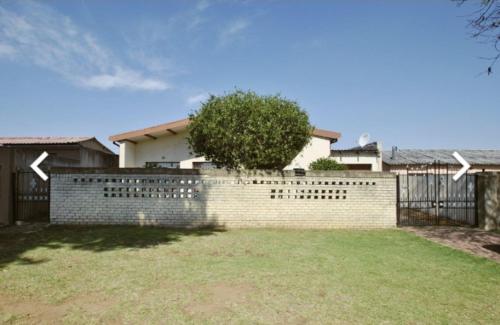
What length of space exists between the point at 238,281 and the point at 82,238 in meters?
5.10

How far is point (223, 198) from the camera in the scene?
10094 millimetres

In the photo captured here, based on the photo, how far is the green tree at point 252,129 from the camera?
1001 cm

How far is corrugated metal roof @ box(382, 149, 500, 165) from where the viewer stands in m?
21.9

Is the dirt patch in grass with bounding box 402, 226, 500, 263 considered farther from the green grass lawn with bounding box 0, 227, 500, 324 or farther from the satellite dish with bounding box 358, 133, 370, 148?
the satellite dish with bounding box 358, 133, 370, 148

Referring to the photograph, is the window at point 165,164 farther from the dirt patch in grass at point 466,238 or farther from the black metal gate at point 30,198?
the dirt patch in grass at point 466,238

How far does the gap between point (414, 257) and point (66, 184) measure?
9.60 meters

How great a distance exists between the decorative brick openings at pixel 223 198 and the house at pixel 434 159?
11.2 metres

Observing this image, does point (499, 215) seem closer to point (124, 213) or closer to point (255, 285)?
point (255, 285)

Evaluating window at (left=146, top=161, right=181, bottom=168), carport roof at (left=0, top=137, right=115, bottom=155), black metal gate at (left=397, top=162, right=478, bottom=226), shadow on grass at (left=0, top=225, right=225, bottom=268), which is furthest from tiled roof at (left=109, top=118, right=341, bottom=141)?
shadow on grass at (left=0, top=225, right=225, bottom=268)

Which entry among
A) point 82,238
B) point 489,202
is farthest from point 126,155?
point 489,202

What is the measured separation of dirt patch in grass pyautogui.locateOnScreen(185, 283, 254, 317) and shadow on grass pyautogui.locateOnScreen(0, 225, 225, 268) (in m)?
3.33

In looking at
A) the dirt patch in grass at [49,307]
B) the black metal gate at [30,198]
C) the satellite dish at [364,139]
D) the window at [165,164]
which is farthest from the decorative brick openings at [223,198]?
the satellite dish at [364,139]

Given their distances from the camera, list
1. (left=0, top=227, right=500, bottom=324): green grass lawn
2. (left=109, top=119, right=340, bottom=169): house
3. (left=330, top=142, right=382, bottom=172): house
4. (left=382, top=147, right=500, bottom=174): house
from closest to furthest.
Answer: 1. (left=0, top=227, right=500, bottom=324): green grass lawn
2. (left=109, top=119, right=340, bottom=169): house
3. (left=330, top=142, right=382, bottom=172): house
4. (left=382, top=147, right=500, bottom=174): house

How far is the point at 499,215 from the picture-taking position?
10.8 metres
